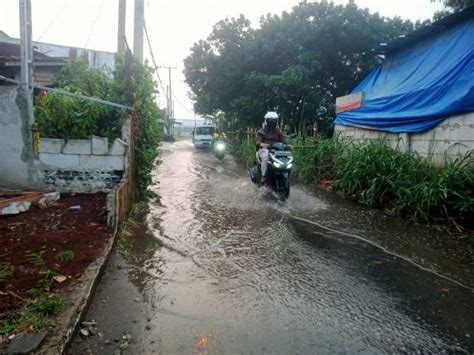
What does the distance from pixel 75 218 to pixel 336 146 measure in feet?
21.0

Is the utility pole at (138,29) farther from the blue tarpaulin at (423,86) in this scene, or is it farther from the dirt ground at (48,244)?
the blue tarpaulin at (423,86)

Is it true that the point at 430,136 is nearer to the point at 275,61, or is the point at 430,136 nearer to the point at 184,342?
the point at 184,342

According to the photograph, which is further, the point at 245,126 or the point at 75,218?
the point at 245,126

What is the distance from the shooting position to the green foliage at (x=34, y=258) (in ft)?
10.2

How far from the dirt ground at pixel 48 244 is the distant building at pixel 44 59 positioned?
3.11 m

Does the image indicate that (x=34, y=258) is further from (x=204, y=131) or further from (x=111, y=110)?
(x=204, y=131)

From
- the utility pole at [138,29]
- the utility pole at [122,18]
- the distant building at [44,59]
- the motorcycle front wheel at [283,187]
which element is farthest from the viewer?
the distant building at [44,59]

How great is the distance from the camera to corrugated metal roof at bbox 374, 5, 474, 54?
6928 mm

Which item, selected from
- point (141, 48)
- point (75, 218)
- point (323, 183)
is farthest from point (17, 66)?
point (323, 183)

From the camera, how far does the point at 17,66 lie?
35.8ft

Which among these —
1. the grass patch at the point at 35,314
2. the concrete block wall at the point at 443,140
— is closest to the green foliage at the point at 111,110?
the grass patch at the point at 35,314

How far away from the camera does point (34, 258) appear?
10.4ft

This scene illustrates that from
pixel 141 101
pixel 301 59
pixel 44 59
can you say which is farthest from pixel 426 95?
pixel 44 59

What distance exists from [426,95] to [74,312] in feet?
23.4
